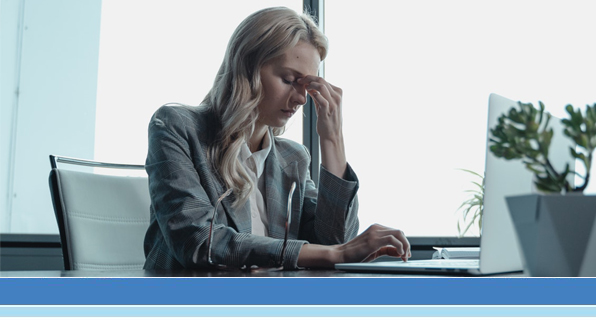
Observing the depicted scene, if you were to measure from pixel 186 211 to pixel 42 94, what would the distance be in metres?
2.02

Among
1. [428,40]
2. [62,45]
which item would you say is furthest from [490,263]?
[62,45]

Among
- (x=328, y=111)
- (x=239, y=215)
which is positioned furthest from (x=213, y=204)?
(x=328, y=111)

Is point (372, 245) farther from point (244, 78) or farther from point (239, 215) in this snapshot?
point (244, 78)

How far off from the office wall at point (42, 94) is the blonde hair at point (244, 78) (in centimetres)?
147

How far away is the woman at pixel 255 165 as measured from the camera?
1.22m

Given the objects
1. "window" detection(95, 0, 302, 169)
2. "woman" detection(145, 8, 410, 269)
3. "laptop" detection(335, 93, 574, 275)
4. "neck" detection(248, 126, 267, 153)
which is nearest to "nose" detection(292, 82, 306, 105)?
"woman" detection(145, 8, 410, 269)

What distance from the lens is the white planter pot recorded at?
55 centimetres

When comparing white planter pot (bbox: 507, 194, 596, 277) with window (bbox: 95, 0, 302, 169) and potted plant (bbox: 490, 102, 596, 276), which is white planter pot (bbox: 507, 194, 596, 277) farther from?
window (bbox: 95, 0, 302, 169)

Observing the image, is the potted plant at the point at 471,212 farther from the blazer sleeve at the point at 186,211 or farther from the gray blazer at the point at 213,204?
the blazer sleeve at the point at 186,211

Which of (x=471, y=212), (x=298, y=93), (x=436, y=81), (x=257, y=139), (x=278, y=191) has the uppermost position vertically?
(x=436, y=81)

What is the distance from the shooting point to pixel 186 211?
123 centimetres

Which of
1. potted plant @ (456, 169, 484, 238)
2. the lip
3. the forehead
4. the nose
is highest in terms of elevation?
the forehead

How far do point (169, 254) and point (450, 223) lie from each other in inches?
73.0

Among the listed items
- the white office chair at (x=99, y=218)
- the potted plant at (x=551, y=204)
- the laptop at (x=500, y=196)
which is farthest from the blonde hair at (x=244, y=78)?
the potted plant at (x=551, y=204)
